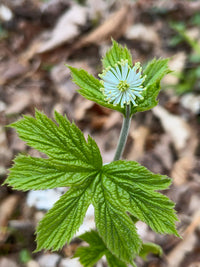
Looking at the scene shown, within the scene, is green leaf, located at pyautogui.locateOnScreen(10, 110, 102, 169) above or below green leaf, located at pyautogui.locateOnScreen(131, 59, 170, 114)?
Result: below

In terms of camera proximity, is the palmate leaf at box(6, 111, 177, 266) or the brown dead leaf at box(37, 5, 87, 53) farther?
the brown dead leaf at box(37, 5, 87, 53)

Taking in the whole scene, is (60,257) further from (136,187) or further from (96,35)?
(96,35)

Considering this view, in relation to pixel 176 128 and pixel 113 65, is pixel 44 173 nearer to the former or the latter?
pixel 113 65

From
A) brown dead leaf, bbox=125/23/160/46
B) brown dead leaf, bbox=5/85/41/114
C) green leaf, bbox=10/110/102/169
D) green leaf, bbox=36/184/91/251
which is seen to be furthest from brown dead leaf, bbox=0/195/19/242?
brown dead leaf, bbox=125/23/160/46

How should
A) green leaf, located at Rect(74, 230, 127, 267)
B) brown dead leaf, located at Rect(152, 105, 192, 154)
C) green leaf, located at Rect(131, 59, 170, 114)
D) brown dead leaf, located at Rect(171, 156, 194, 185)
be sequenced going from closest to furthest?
green leaf, located at Rect(131, 59, 170, 114)
green leaf, located at Rect(74, 230, 127, 267)
brown dead leaf, located at Rect(171, 156, 194, 185)
brown dead leaf, located at Rect(152, 105, 192, 154)

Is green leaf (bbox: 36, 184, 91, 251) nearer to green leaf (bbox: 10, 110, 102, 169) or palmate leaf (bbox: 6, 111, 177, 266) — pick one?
palmate leaf (bbox: 6, 111, 177, 266)

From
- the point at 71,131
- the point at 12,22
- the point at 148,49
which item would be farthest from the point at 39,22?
the point at 71,131

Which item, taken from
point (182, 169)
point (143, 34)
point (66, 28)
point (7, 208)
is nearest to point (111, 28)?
point (143, 34)
